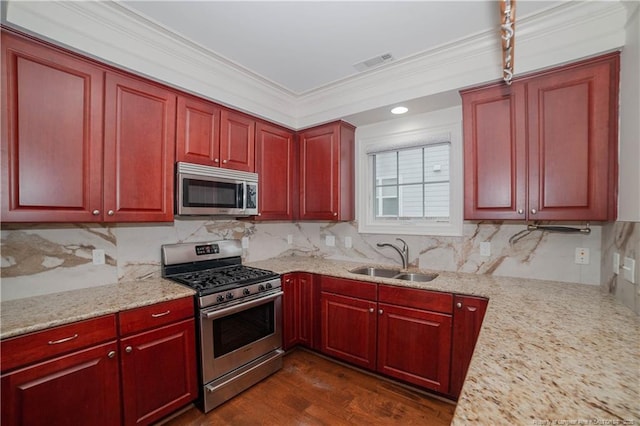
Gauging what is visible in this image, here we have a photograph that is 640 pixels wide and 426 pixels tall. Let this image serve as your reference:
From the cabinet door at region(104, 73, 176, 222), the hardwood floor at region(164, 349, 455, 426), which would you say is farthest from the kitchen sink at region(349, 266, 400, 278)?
the cabinet door at region(104, 73, 176, 222)

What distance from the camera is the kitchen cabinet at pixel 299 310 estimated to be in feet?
8.77

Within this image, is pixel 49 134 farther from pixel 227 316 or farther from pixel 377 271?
pixel 377 271

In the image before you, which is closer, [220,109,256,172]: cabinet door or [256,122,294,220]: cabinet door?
[220,109,256,172]: cabinet door

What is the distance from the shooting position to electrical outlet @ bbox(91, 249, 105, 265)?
201cm

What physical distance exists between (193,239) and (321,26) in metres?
2.00

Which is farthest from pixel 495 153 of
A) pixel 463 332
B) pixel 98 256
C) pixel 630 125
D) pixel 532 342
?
pixel 98 256

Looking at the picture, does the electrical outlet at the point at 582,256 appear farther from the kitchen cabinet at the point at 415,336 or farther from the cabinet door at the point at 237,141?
the cabinet door at the point at 237,141

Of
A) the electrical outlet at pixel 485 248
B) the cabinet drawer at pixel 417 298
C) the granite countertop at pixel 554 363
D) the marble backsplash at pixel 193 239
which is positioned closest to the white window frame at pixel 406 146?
the marble backsplash at pixel 193 239

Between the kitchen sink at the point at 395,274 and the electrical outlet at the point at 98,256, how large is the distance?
78.2 inches

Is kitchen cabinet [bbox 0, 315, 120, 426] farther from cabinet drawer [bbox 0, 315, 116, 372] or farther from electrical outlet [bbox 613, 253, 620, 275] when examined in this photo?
electrical outlet [bbox 613, 253, 620, 275]

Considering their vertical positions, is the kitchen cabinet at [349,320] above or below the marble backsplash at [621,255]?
below

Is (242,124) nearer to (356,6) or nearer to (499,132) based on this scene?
(356,6)

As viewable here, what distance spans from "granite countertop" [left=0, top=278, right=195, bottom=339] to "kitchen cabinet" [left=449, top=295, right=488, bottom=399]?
6.03 ft

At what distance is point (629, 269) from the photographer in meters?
1.53
